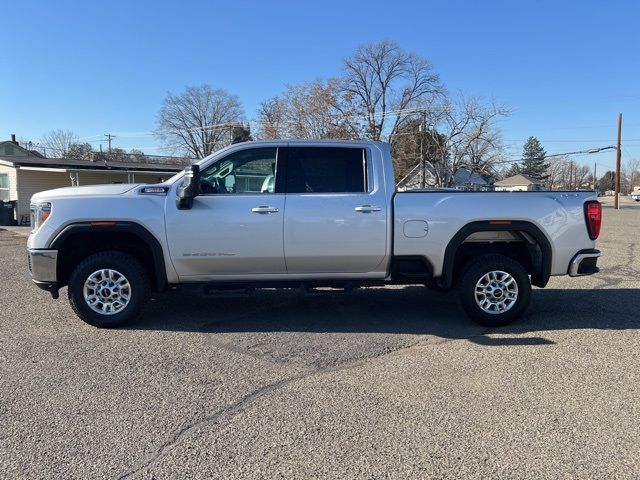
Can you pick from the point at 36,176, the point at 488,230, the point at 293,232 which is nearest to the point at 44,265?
the point at 293,232

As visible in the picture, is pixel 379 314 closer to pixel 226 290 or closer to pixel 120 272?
pixel 226 290

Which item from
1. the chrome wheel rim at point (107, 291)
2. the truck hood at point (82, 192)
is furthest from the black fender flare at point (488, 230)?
the truck hood at point (82, 192)

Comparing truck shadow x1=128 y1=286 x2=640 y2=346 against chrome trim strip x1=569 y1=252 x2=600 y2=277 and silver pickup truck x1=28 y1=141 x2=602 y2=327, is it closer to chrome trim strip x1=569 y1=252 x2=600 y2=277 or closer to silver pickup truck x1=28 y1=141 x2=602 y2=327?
silver pickup truck x1=28 y1=141 x2=602 y2=327

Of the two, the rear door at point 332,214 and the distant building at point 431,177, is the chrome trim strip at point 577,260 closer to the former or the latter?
the rear door at point 332,214

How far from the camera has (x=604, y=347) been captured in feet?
16.6

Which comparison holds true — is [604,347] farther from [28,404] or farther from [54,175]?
[54,175]

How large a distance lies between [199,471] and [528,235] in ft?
14.8

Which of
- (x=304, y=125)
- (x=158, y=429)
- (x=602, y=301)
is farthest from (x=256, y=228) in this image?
(x=304, y=125)

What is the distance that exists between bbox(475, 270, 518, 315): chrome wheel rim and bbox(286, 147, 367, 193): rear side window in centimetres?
177

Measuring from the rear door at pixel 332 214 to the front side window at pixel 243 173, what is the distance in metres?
0.21

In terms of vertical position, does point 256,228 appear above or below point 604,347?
above

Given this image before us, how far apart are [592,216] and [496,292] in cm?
139

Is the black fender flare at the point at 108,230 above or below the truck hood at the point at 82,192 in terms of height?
below

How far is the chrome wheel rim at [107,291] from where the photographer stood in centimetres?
543
